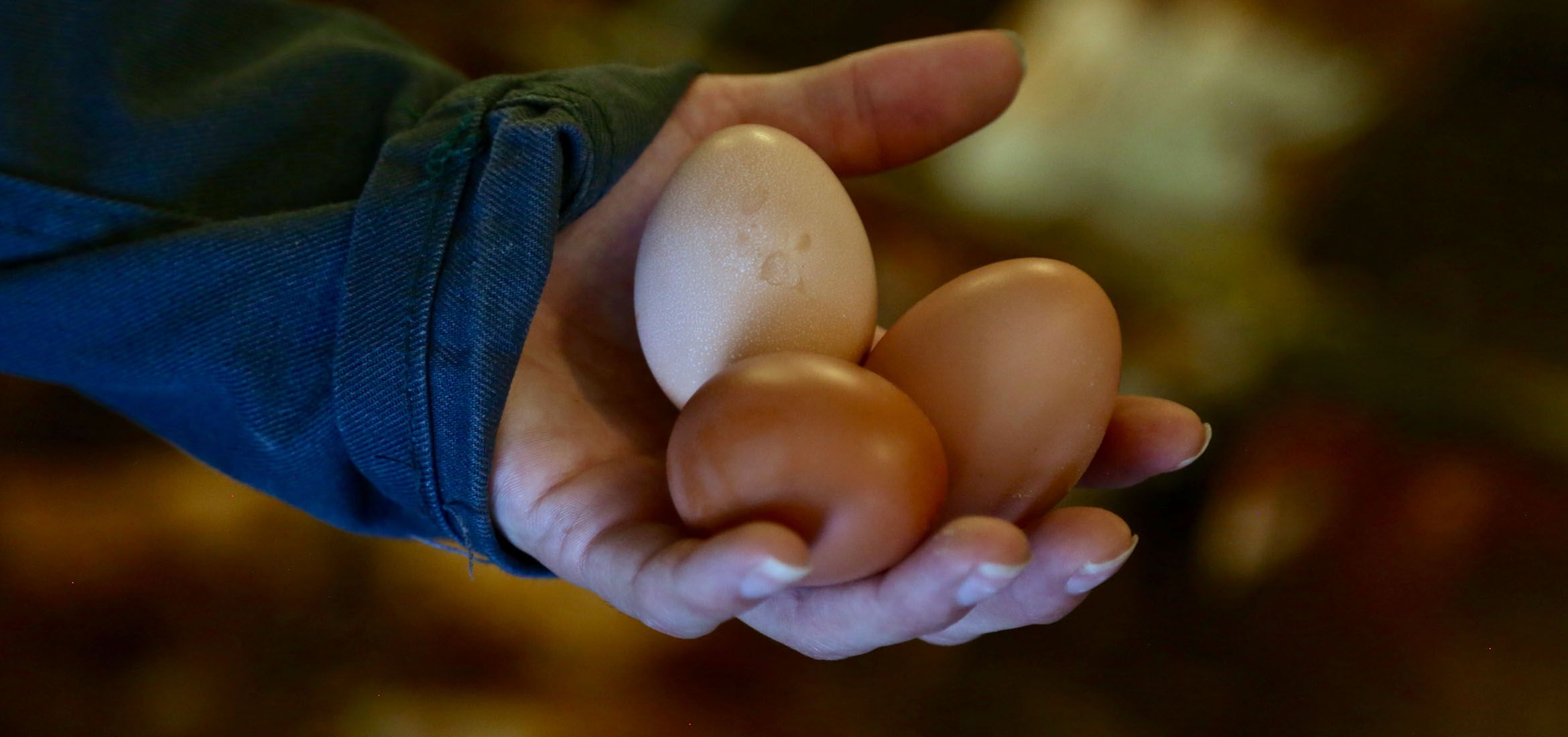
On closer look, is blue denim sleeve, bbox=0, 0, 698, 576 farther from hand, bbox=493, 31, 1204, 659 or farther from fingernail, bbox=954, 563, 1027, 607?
fingernail, bbox=954, 563, 1027, 607

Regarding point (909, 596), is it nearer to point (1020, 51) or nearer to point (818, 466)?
point (818, 466)

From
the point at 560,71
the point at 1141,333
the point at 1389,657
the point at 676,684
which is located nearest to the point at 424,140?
the point at 560,71

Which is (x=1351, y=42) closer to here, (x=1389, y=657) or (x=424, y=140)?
(x=1389, y=657)

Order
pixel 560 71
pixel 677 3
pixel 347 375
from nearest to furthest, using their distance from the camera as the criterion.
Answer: pixel 347 375
pixel 560 71
pixel 677 3

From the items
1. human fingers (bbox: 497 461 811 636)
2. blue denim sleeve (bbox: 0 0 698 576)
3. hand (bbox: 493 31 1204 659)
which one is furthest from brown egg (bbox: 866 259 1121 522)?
blue denim sleeve (bbox: 0 0 698 576)

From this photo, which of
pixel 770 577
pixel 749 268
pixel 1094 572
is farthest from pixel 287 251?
pixel 1094 572

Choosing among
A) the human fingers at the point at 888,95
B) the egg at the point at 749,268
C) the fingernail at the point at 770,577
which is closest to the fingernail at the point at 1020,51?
the human fingers at the point at 888,95
